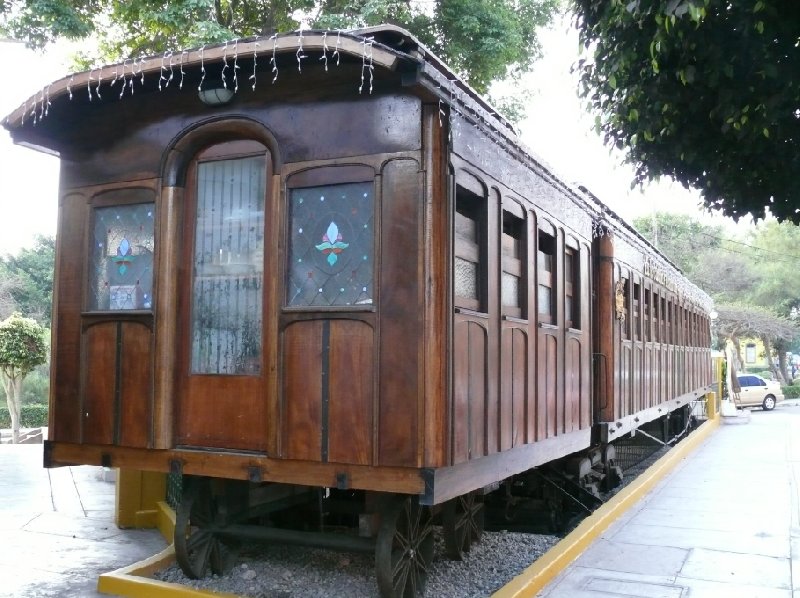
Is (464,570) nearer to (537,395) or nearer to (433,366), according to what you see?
(537,395)

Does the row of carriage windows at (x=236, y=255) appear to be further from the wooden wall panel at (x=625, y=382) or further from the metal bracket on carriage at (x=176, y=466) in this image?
the wooden wall panel at (x=625, y=382)

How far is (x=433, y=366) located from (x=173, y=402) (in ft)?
5.48

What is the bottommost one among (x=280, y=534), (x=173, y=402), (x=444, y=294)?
(x=280, y=534)

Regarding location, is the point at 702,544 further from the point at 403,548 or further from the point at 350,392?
the point at 350,392

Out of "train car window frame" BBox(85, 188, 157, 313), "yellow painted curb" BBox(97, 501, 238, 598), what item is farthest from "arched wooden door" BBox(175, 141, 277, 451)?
"yellow painted curb" BBox(97, 501, 238, 598)

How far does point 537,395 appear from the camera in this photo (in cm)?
558

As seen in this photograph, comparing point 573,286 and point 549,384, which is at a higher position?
point 573,286

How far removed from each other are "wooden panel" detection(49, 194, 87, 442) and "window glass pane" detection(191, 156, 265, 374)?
0.86 meters

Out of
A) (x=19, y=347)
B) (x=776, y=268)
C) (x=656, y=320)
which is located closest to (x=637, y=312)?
(x=656, y=320)

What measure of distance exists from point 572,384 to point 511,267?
167 cm

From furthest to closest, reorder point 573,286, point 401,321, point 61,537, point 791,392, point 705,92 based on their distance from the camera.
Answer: point 791,392
point 573,286
point 61,537
point 705,92
point 401,321

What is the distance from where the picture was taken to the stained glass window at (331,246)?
423cm

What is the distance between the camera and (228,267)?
4664 mm

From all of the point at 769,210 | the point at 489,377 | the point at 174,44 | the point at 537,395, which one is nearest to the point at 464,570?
the point at 537,395
